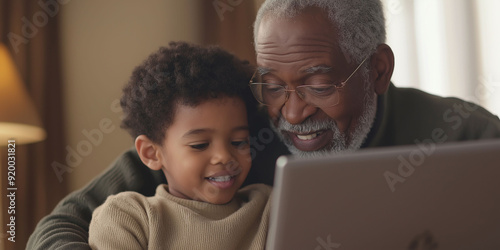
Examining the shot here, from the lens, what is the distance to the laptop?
0.72 metres

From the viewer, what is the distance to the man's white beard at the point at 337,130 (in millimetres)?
1558

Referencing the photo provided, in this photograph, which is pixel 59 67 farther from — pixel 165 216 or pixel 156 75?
pixel 165 216

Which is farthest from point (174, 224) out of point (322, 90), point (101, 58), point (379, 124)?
point (101, 58)

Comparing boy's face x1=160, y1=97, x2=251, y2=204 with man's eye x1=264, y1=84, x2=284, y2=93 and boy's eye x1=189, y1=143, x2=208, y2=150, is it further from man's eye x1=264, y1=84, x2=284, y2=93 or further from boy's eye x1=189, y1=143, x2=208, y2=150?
man's eye x1=264, y1=84, x2=284, y2=93

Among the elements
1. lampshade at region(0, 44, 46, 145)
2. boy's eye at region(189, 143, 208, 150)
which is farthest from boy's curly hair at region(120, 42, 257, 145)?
lampshade at region(0, 44, 46, 145)

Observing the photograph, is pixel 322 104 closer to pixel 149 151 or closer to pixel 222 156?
pixel 222 156

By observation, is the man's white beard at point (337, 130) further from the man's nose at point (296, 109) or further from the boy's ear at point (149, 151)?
the boy's ear at point (149, 151)

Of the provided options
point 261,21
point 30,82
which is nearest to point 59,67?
point 30,82

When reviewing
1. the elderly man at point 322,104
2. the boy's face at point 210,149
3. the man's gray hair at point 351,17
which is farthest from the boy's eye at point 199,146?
the man's gray hair at point 351,17

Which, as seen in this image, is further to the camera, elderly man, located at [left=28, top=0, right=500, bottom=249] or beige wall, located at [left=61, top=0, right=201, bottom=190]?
beige wall, located at [left=61, top=0, right=201, bottom=190]

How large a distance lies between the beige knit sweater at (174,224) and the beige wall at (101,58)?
1.83 meters

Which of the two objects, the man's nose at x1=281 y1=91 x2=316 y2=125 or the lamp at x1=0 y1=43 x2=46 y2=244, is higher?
the man's nose at x1=281 y1=91 x2=316 y2=125

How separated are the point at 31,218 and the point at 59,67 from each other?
90 centimetres

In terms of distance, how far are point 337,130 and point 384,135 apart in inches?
8.1
